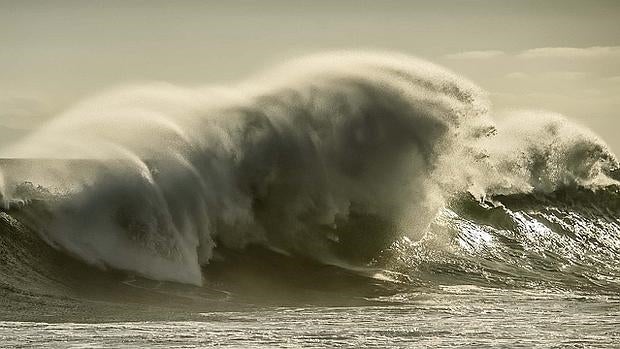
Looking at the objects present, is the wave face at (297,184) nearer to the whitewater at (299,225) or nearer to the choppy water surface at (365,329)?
the whitewater at (299,225)

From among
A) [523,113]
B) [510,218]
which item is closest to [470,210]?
[510,218]

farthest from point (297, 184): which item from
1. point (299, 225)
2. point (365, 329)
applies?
point (365, 329)

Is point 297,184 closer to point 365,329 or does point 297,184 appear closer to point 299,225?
point 299,225

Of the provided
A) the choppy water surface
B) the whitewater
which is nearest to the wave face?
the whitewater

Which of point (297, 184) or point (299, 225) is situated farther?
point (297, 184)

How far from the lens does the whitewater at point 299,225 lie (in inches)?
480

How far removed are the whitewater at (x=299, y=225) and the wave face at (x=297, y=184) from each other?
42 millimetres

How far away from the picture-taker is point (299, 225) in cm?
1822

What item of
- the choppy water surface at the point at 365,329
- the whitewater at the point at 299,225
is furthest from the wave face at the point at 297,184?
the choppy water surface at the point at 365,329

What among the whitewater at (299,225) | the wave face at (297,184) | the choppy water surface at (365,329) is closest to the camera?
the choppy water surface at (365,329)

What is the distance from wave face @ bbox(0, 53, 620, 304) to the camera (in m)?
16.3

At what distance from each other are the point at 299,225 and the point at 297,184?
84cm

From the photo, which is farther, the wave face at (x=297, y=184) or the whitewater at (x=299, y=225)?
the wave face at (x=297, y=184)

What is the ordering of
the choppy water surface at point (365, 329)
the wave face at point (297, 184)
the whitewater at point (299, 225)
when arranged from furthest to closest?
the wave face at point (297, 184), the whitewater at point (299, 225), the choppy water surface at point (365, 329)
